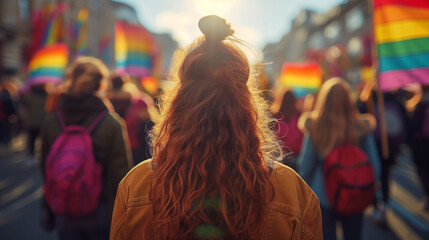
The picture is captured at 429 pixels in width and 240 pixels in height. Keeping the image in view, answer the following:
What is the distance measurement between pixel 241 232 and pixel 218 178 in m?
0.20

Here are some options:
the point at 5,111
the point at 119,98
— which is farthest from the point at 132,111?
the point at 5,111

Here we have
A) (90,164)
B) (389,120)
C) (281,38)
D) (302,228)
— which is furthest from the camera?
(281,38)

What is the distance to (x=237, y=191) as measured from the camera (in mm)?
987

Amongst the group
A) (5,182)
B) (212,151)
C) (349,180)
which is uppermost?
(212,151)

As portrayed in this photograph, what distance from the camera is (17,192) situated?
5.07m

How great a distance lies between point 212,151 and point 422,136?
3.92 meters

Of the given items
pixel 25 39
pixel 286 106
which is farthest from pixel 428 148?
pixel 25 39

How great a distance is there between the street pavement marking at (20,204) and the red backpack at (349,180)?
4.30 meters

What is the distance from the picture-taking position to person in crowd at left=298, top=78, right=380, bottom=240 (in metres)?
2.40

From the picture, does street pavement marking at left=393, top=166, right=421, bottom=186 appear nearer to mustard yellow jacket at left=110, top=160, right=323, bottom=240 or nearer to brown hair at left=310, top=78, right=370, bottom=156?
brown hair at left=310, top=78, right=370, bottom=156

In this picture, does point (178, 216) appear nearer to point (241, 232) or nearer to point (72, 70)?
point (241, 232)

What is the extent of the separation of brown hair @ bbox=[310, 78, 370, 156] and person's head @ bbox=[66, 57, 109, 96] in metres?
1.84

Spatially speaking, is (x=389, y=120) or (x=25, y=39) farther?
(x=25, y=39)

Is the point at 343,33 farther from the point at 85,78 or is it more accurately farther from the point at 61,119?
the point at 61,119
